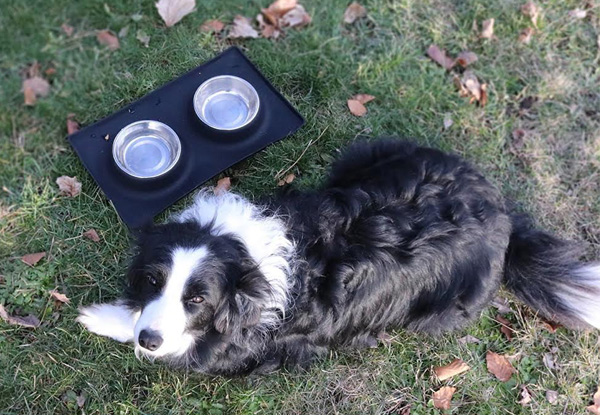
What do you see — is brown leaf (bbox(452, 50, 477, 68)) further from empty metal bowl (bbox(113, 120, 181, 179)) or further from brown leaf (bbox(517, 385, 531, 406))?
brown leaf (bbox(517, 385, 531, 406))

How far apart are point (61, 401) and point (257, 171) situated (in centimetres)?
164

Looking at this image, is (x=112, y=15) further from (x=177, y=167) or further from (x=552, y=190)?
(x=552, y=190)

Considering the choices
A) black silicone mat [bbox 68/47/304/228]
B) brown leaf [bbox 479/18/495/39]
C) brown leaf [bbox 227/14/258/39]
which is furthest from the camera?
brown leaf [bbox 479/18/495/39]

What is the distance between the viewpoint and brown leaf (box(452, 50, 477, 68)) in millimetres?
3807

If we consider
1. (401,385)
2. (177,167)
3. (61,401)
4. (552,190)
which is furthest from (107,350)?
(552,190)

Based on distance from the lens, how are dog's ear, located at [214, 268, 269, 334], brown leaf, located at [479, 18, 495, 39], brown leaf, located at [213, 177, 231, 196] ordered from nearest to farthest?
dog's ear, located at [214, 268, 269, 334] < brown leaf, located at [213, 177, 231, 196] < brown leaf, located at [479, 18, 495, 39]

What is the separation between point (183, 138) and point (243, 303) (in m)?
1.38

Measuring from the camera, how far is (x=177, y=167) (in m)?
3.21

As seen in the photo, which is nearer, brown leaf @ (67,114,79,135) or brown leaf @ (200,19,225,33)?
brown leaf @ (67,114,79,135)

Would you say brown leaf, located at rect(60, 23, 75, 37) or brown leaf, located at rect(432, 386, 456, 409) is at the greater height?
brown leaf, located at rect(60, 23, 75, 37)

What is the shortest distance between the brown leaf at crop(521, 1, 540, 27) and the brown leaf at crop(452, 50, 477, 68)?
0.53 m

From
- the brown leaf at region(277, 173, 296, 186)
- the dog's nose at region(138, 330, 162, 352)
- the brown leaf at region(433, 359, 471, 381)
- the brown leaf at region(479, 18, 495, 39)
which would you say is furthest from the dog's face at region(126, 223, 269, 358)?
the brown leaf at region(479, 18, 495, 39)

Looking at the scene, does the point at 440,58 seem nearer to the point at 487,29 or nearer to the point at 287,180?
the point at 487,29

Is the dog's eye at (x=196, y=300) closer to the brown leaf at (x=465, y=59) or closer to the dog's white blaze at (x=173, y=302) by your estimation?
the dog's white blaze at (x=173, y=302)
